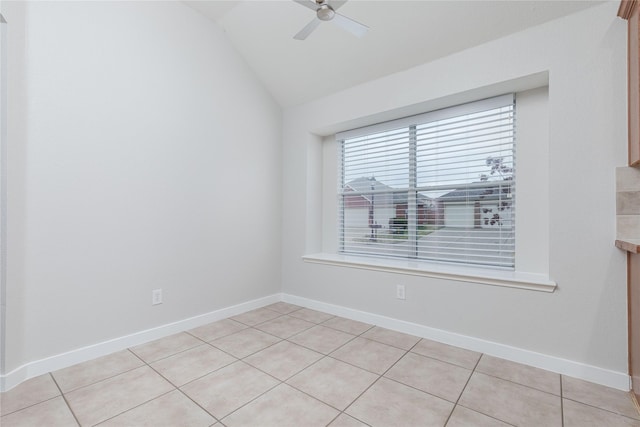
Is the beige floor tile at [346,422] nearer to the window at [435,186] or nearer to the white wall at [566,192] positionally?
the white wall at [566,192]

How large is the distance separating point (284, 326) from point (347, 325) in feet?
1.96

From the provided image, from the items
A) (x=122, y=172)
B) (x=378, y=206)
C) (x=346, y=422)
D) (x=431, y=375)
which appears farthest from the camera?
(x=378, y=206)

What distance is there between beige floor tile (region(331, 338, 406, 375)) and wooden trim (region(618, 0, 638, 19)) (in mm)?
2526

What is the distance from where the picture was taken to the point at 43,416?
152 cm

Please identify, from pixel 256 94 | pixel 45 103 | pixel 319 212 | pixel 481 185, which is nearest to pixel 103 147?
pixel 45 103

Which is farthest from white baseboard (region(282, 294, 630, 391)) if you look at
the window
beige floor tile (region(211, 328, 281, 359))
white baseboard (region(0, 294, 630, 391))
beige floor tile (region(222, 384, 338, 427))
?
beige floor tile (region(222, 384, 338, 427))

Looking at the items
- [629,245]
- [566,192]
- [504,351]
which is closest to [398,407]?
[504,351]

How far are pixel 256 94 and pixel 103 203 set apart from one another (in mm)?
1935

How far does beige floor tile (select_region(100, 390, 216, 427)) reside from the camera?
4.83ft

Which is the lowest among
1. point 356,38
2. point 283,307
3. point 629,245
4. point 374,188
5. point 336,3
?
point 283,307

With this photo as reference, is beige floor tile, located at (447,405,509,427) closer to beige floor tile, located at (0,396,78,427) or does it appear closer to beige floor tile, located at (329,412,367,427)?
beige floor tile, located at (329,412,367,427)

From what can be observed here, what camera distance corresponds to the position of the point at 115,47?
2279 millimetres

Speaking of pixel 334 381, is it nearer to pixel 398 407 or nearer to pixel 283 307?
pixel 398 407

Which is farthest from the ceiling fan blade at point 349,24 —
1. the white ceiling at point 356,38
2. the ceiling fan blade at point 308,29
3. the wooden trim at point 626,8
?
the wooden trim at point 626,8
